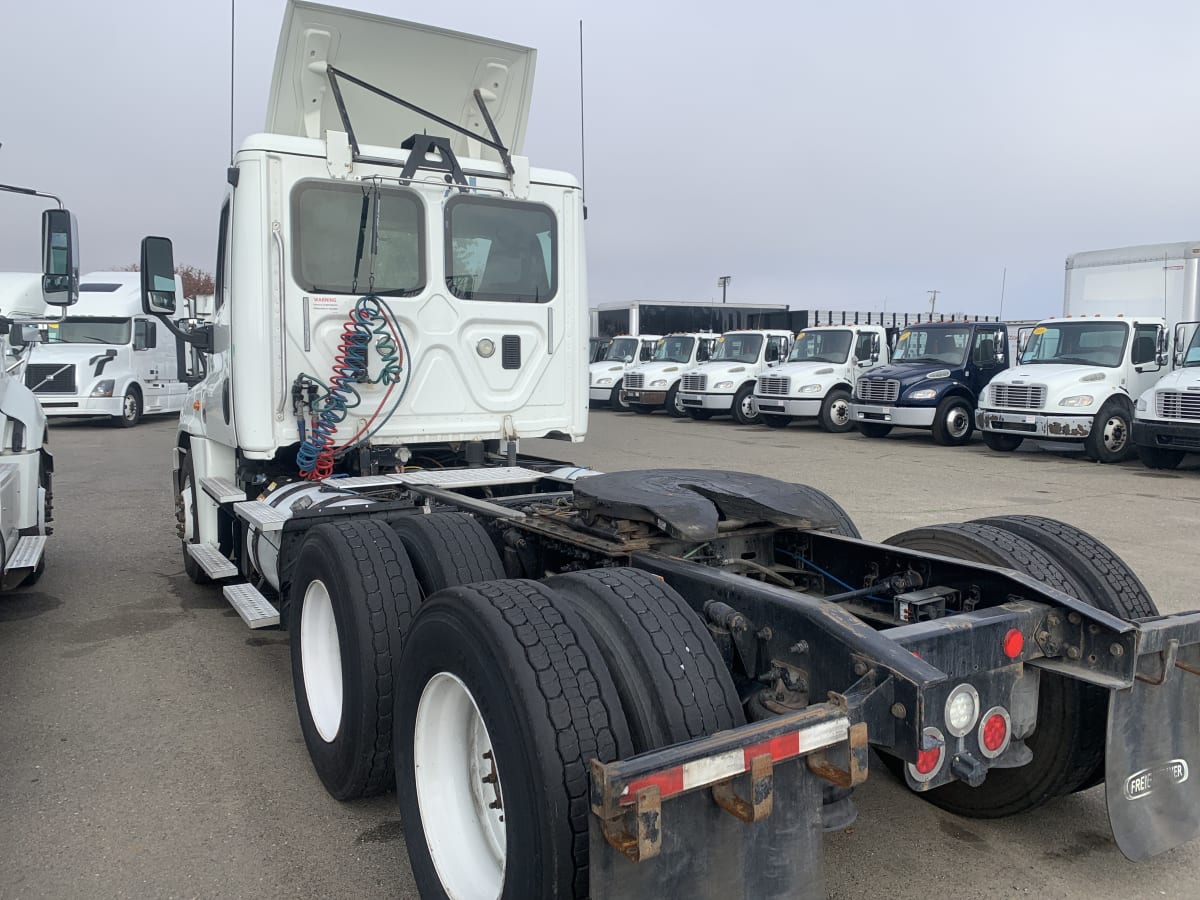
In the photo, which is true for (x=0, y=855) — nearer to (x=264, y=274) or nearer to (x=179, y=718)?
(x=179, y=718)

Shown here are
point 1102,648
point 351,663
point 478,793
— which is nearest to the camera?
point 1102,648

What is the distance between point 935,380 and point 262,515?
599 inches

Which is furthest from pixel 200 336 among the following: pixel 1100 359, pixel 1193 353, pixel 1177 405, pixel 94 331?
pixel 94 331

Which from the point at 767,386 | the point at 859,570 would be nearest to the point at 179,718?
the point at 859,570

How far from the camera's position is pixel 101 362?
19375 mm

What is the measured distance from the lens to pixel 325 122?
18.0 feet

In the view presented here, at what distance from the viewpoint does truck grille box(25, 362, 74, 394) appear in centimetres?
1869

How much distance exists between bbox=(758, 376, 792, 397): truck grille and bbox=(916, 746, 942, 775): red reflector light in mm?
18285

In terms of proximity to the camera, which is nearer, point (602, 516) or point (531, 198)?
point (602, 516)

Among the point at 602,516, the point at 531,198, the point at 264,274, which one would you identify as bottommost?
the point at 602,516

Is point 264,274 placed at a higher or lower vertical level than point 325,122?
lower

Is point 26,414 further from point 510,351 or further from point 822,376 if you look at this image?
point 822,376

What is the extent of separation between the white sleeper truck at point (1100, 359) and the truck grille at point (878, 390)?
6.68 feet

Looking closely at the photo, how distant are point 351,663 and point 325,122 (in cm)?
347
